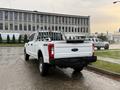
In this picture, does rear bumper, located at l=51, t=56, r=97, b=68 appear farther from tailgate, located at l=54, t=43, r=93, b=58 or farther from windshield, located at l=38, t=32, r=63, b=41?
windshield, located at l=38, t=32, r=63, b=41

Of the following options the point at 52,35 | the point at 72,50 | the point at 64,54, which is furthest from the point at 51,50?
the point at 52,35

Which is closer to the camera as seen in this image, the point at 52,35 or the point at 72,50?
the point at 72,50

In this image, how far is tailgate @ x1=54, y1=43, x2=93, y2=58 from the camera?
8547mm

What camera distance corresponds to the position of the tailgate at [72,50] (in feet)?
28.0

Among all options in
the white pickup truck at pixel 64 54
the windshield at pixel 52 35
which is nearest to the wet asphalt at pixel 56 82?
the white pickup truck at pixel 64 54

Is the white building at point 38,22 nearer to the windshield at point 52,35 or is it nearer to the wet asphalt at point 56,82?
the windshield at point 52,35

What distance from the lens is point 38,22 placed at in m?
81.6

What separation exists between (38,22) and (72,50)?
7390cm

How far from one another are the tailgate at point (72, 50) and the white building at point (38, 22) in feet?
203

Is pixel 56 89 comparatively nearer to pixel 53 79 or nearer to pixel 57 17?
pixel 53 79

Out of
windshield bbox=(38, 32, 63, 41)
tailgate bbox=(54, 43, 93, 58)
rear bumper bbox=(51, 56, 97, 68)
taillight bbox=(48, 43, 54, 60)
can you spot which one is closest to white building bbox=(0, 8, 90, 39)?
windshield bbox=(38, 32, 63, 41)

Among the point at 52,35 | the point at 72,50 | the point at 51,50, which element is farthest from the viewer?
the point at 52,35

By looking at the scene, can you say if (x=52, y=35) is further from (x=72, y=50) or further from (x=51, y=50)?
(x=51, y=50)

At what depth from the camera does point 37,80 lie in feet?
27.9
